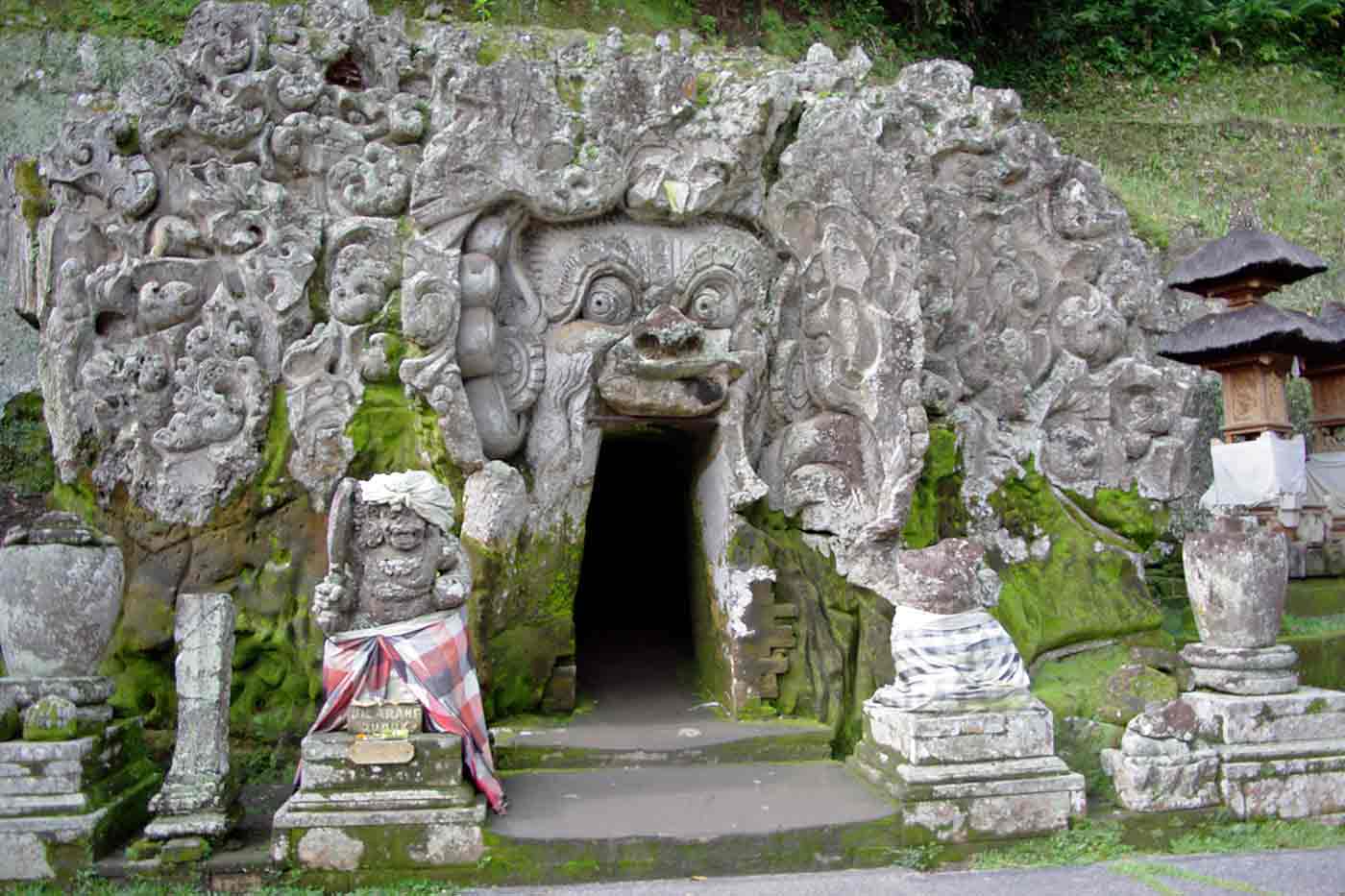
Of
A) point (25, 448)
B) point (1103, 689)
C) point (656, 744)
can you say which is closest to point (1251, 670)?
point (1103, 689)

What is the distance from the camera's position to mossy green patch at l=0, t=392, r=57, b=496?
9.76 metres

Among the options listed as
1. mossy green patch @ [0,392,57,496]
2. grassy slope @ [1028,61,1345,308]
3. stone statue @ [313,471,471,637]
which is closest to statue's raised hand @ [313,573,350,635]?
stone statue @ [313,471,471,637]

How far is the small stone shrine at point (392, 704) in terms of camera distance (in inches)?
203

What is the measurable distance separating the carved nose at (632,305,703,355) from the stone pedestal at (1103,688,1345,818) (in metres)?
3.73

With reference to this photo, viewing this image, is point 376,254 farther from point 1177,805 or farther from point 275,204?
point 1177,805

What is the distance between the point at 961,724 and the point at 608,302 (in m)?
3.86

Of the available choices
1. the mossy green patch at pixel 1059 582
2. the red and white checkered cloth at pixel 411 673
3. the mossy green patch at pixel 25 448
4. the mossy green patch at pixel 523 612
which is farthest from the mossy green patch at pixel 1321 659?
the mossy green patch at pixel 25 448

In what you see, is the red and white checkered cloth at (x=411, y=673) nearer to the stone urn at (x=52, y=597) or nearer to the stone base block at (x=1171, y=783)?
the stone urn at (x=52, y=597)

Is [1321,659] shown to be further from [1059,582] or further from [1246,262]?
[1246,262]

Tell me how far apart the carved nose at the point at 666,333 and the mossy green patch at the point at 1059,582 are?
291 cm

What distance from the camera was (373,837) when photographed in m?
5.15

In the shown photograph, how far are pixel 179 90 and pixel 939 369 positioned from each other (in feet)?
20.2

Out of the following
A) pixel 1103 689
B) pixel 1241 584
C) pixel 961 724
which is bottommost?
pixel 1103 689

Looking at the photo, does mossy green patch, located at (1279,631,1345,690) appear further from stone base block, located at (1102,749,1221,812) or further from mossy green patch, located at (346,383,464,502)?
mossy green patch, located at (346,383,464,502)
